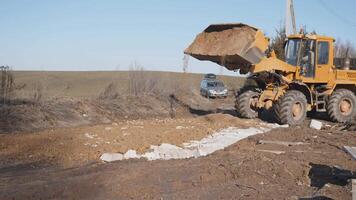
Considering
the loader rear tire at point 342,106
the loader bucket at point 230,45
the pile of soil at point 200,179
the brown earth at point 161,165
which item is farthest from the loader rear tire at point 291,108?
the pile of soil at point 200,179

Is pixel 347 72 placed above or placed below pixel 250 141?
above

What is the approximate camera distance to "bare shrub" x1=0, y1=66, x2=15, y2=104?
63.3 ft

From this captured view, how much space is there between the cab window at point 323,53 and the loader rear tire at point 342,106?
4.66 feet

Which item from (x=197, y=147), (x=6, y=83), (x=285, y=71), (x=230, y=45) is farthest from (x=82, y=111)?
(x=285, y=71)

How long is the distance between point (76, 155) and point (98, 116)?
8.34 metres

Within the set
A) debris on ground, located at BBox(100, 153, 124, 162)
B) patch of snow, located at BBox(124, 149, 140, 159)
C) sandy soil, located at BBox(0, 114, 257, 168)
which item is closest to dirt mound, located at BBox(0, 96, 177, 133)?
sandy soil, located at BBox(0, 114, 257, 168)

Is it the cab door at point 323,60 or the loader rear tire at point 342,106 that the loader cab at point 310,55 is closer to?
the cab door at point 323,60

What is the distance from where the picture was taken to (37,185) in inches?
318

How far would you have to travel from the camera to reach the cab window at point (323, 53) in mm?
17750

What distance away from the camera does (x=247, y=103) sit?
708 inches

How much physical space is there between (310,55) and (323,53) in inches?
23.3

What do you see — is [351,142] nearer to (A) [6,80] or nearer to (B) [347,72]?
(B) [347,72]

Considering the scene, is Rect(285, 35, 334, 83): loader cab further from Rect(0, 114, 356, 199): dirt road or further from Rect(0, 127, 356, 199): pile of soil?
Rect(0, 127, 356, 199): pile of soil

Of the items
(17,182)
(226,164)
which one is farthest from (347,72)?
(17,182)
